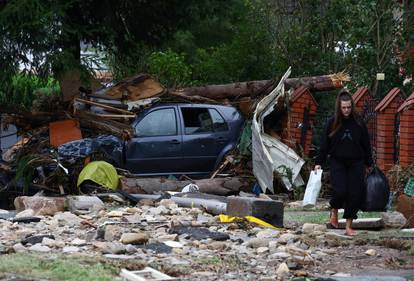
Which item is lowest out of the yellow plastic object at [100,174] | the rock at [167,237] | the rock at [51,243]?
the rock at [51,243]

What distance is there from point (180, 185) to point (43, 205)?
3833 millimetres

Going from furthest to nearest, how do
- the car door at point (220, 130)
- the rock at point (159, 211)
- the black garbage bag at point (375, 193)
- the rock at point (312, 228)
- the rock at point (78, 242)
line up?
the car door at point (220, 130)
the rock at point (159, 211)
the black garbage bag at point (375, 193)
the rock at point (312, 228)
the rock at point (78, 242)

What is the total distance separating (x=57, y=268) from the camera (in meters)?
7.35

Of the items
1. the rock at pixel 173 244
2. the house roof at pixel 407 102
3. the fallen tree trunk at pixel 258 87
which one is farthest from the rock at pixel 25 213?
the fallen tree trunk at pixel 258 87

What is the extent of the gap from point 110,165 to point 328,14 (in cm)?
810

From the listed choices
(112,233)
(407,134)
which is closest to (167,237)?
(112,233)

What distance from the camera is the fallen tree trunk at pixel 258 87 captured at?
17.9 metres

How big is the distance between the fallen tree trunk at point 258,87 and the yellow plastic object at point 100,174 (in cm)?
321

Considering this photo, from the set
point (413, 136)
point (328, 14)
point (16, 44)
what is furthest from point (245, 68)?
point (413, 136)

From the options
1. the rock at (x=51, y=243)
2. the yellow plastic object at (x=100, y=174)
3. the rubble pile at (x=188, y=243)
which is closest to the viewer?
the rubble pile at (x=188, y=243)

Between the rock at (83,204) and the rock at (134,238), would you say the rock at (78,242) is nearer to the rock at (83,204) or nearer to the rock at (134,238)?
the rock at (134,238)

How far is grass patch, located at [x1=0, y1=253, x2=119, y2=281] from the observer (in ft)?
23.2

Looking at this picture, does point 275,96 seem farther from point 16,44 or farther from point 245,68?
point 16,44

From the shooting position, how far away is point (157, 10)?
2070cm
